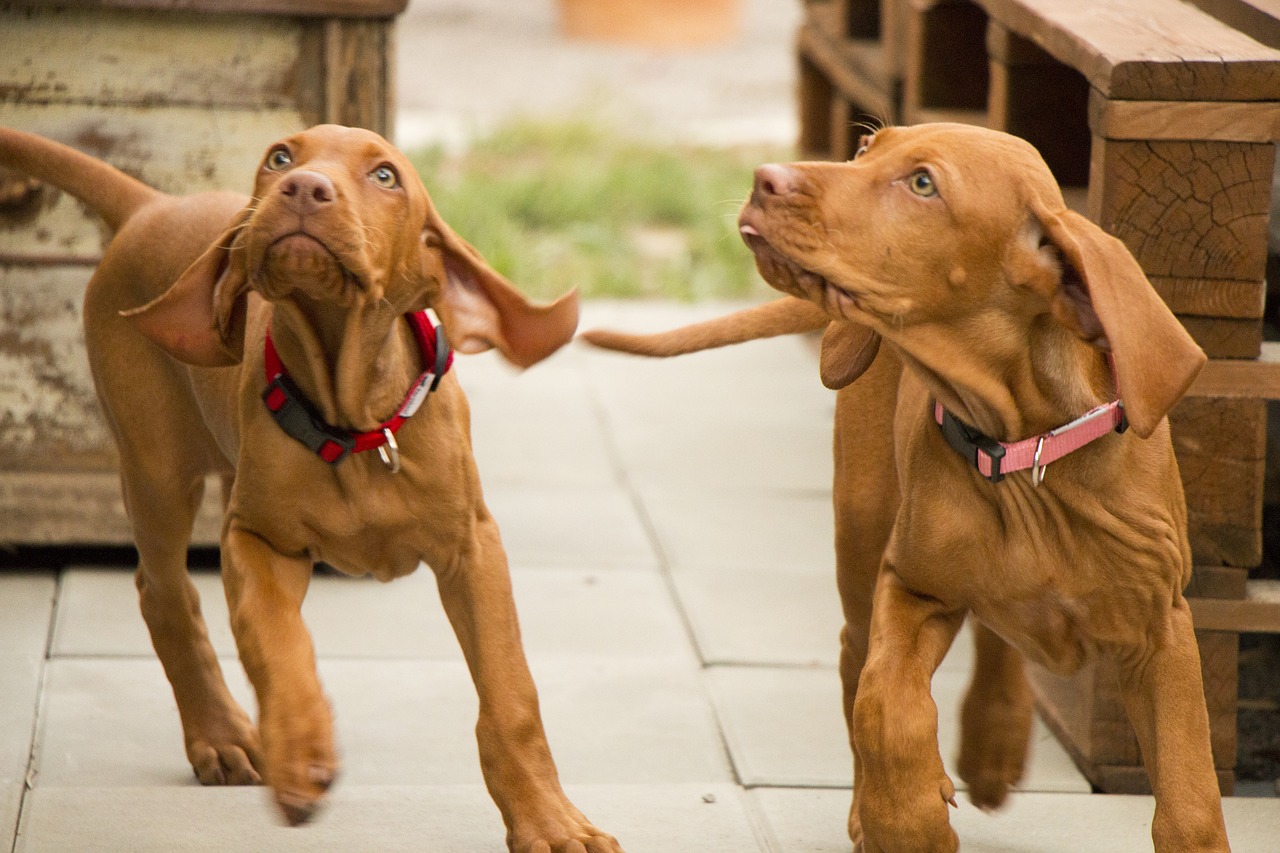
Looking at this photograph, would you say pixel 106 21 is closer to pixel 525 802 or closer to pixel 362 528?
pixel 362 528

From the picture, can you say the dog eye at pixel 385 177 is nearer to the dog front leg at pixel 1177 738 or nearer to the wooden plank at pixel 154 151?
the dog front leg at pixel 1177 738

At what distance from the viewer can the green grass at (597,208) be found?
368 inches

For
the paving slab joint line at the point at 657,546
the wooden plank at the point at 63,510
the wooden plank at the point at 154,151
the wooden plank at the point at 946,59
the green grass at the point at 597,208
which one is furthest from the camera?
the green grass at the point at 597,208

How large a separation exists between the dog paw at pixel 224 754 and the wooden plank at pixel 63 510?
4.09 ft

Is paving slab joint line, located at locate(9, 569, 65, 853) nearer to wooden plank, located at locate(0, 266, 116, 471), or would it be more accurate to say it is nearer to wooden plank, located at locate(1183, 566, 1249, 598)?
wooden plank, located at locate(0, 266, 116, 471)

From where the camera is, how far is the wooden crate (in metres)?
4.98

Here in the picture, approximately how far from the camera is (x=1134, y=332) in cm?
280

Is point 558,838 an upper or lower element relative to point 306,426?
lower

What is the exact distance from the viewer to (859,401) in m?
3.67

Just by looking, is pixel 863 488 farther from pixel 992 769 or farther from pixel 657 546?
pixel 657 546

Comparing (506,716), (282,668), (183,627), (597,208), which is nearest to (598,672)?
(183,627)

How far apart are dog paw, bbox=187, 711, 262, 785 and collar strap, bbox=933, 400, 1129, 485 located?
1.82m

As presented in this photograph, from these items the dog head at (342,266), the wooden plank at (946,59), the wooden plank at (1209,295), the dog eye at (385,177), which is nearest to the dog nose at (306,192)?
the dog head at (342,266)

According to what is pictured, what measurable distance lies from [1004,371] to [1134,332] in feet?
1.09
